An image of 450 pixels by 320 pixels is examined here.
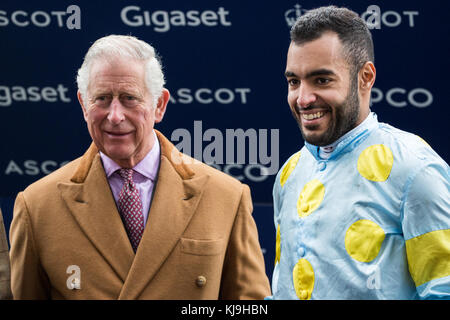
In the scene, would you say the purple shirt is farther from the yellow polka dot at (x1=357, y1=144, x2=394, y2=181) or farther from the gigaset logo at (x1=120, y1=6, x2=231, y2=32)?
the gigaset logo at (x1=120, y1=6, x2=231, y2=32)

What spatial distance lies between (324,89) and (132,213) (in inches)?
39.6

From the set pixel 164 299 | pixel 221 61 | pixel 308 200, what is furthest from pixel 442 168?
pixel 221 61

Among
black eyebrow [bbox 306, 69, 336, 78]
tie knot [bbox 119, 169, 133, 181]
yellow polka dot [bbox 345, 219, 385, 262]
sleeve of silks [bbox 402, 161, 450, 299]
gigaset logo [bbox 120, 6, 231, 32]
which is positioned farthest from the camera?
gigaset logo [bbox 120, 6, 231, 32]

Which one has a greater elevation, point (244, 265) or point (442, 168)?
point (442, 168)

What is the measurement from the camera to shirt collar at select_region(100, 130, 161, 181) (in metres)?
2.75

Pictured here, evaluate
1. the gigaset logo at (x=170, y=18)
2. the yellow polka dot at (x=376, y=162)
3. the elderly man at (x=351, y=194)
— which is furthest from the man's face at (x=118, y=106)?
the gigaset logo at (x=170, y=18)

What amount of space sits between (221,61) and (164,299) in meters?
1.68

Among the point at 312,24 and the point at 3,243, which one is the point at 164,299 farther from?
the point at 312,24

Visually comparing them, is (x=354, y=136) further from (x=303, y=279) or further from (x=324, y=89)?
(x=303, y=279)

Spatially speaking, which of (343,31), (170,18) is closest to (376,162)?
(343,31)

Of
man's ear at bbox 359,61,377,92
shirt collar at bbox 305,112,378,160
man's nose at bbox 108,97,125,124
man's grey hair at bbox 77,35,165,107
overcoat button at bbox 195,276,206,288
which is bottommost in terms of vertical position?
overcoat button at bbox 195,276,206,288

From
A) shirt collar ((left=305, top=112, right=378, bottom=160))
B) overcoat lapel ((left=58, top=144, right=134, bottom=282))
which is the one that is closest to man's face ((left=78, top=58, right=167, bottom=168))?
overcoat lapel ((left=58, top=144, right=134, bottom=282))

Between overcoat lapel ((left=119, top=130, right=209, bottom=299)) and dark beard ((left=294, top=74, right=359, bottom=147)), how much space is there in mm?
692
